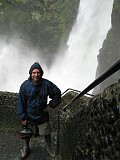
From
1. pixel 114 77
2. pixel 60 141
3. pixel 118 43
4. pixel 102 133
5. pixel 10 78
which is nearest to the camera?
pixel 102 133

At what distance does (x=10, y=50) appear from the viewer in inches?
2080

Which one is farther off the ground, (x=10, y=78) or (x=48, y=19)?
(x=48, y=19)

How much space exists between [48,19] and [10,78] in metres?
14.3

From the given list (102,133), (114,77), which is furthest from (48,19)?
(102,133)

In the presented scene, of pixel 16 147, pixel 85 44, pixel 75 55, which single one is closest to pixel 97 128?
pixel 16 147

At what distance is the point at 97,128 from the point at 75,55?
139 ft

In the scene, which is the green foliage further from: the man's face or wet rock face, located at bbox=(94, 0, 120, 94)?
the man's face

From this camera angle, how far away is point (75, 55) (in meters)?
→ 44.8

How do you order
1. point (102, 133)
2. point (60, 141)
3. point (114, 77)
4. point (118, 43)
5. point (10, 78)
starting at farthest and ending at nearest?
1. point (10, 78)
2. point (118, 43)
3. point (114, 77)
4. point (60, 141)
5. point (102, 133)

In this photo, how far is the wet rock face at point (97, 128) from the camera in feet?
7.57

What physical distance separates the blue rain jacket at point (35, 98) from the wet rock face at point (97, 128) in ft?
1.86

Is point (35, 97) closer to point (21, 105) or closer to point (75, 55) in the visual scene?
point (21, 105)

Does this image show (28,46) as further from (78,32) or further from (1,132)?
(1,132)

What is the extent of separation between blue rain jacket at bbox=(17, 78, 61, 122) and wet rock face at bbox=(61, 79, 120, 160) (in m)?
0.57
